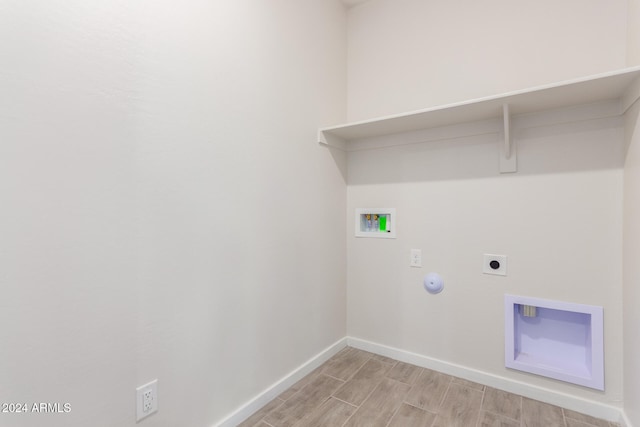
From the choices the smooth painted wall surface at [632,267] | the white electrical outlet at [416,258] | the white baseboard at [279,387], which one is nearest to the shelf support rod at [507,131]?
the smooth painted wall surface at [632,267]

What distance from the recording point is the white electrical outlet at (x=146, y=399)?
1.14 meters

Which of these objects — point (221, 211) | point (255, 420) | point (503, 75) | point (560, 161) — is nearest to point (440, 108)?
point (503, 75)

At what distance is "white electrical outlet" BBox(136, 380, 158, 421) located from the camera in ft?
3.75

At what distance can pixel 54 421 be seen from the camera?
3.09 ft

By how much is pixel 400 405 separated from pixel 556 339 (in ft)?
3.29

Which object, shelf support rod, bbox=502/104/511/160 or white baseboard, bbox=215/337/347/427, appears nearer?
white baseboard, bbox=215/337/347/427

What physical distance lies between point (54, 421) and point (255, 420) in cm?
92

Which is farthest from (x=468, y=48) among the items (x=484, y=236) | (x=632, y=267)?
(x=632, y=267)

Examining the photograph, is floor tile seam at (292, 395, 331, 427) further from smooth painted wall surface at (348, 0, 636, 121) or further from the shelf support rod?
smooth painted wall surface at (348, 0, 636, 121)

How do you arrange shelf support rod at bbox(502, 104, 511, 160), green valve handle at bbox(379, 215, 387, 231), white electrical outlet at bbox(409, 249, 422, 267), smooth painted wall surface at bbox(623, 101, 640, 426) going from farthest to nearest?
green valve handle at bbox(379, 215, 387, 231) < white electrical outlet at bbox(409, 249, 422, 267) < shelf support rod at bbox(502, 104, 511, 160) < smooth painted wall surface at bbox(623, 101, 640, 426)

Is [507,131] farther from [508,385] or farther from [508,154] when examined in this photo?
[508,385]

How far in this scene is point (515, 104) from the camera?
1.61 meters

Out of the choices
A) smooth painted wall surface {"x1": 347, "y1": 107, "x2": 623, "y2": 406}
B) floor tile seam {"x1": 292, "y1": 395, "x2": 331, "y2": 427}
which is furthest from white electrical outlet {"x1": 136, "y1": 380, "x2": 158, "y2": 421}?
smooth painted wall surface {"x1": 347, "y1": 107, "x2": 623, "y2": 406}

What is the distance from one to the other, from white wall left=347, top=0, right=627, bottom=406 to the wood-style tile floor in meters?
0.15
